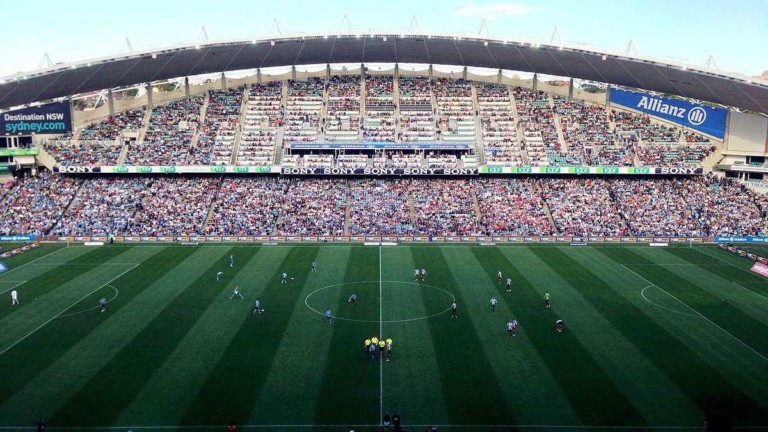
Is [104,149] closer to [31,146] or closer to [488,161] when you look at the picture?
[31,146]

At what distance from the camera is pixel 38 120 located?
68375 millimetres

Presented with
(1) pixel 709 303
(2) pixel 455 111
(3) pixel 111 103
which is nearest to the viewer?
(1) pixel 709 303

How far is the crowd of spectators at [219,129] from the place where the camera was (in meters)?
69.4

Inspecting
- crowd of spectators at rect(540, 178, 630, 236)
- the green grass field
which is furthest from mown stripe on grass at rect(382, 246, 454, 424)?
crowd of spectators at rect(540, 178, 630, 236)

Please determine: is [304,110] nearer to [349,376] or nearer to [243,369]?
[243,369]

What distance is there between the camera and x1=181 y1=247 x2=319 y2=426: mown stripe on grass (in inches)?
896

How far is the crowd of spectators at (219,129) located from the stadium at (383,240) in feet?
1.58

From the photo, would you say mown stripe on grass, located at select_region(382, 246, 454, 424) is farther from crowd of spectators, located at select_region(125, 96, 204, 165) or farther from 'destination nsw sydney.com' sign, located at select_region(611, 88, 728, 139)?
'destination nsw sydney.com' sign, located at select_region(611, 88, 728, 139)

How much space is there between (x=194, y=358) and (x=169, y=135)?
51.1 m

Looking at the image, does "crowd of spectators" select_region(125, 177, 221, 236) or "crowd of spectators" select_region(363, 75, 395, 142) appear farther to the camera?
"crowd of spectators" select_region(363, 75, 395, 142)

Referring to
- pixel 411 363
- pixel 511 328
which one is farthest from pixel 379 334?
pixel 511 328

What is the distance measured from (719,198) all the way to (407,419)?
5812 cm

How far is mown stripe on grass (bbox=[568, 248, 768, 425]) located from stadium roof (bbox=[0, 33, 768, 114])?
33354mm

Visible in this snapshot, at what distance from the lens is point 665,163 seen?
2702 inches
